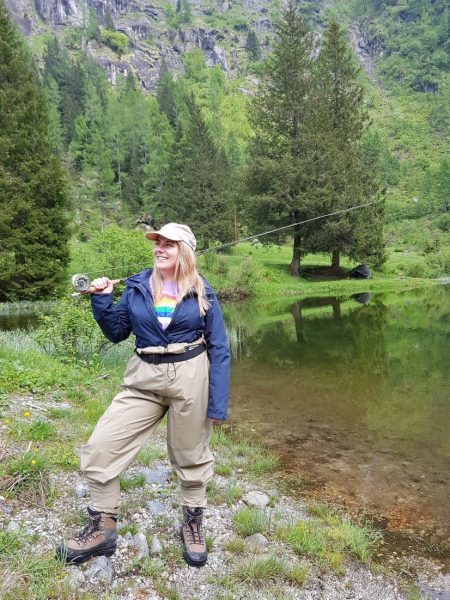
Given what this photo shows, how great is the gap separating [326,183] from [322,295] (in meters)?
8.17

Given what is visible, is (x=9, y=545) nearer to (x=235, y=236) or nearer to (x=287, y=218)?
(x=287, y=218)

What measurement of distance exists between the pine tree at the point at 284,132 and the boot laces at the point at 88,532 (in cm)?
2888

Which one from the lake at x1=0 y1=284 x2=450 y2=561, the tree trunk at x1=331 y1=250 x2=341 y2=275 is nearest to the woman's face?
the lake at x1=0 y1=284 x2=450 y2=561

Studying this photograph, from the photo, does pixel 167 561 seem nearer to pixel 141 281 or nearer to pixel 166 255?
pixel 141 281

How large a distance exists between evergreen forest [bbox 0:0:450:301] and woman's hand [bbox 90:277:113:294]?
20219mm

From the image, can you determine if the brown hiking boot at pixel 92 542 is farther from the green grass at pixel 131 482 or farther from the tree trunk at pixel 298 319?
the tree trunk at pixel 298 319

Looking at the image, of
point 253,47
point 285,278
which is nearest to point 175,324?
point 285,278

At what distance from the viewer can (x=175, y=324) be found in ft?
11.1

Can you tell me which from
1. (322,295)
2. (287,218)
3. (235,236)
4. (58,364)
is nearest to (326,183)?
(287,218)

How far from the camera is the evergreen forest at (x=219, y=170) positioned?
22438 millimetres

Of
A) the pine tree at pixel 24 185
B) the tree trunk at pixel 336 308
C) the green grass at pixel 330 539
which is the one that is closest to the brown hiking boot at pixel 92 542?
the green grass at pixel 330 539

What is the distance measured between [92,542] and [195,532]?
799 millimetres

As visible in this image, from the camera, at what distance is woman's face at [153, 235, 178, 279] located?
11.4ft

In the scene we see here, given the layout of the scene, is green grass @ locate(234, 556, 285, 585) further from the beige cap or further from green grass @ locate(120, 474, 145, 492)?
the beige cap
